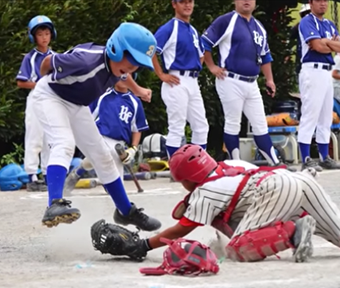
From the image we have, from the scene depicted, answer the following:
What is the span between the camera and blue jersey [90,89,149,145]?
28.8ft

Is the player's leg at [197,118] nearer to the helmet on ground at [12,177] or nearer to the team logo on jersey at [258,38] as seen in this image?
the team logo on jersey at [258,38]

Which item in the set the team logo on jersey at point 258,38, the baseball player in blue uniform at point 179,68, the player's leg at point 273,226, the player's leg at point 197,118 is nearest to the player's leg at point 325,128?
the team logo on jersey at point 258,38

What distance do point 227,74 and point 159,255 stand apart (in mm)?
4817

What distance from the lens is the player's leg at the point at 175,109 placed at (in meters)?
9.81

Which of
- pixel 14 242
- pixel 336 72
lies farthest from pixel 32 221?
pixel 336 72

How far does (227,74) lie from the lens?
1012 centimetres

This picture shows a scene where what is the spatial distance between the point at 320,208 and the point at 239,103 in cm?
504

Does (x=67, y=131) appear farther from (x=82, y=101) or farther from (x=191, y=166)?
(x=191, y=166)

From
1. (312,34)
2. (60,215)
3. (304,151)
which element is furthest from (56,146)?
(304,151)

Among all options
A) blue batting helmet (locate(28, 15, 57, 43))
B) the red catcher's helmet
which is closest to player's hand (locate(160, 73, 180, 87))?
blue batting helmet (locate(28, 15, 57, 43))

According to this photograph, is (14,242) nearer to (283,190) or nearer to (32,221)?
(32,221)

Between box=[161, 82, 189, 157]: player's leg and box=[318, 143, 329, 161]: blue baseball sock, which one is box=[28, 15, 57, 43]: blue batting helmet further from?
box=[318, 143, 329, 161]: blue baseball sock

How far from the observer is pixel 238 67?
32.9 ft

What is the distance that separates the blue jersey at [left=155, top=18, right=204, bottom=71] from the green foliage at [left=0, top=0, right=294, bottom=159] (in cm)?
168
